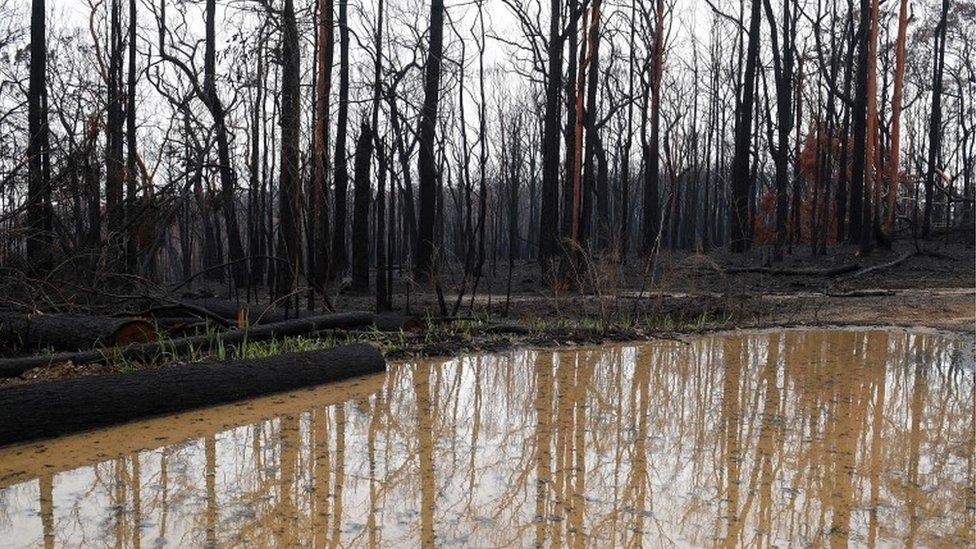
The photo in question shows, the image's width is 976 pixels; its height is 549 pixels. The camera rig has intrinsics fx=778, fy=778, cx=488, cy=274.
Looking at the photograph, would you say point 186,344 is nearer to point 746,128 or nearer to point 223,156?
point 223,156

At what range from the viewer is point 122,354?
6031 mm

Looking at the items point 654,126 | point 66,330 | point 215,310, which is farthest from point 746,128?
point 66,330

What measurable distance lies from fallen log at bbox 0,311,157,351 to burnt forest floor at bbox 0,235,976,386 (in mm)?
474

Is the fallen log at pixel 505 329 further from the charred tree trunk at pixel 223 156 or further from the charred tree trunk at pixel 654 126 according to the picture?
the charred tree trunk at pixel 654 126

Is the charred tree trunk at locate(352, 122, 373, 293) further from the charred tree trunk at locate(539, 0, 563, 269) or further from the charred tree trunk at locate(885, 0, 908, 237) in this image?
the charred tree trunk at locate(885, 0, 908, 237)

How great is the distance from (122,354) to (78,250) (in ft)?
12.2

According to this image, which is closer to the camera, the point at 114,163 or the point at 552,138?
the point at 114,163

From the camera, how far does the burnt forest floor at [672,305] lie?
8.09 meters

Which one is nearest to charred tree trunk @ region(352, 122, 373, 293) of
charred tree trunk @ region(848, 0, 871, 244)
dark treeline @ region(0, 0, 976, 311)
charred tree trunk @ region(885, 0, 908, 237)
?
dark treeline @ region(0, 0, 976, 311)

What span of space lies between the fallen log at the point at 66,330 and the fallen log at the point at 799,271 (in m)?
12.3

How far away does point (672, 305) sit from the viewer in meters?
11.5

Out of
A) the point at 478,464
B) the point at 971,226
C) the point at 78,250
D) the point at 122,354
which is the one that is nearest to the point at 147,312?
the point at 122,354

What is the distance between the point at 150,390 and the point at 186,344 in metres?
1.54

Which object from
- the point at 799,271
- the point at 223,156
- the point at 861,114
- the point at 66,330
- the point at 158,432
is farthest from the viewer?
the point at 861,114
